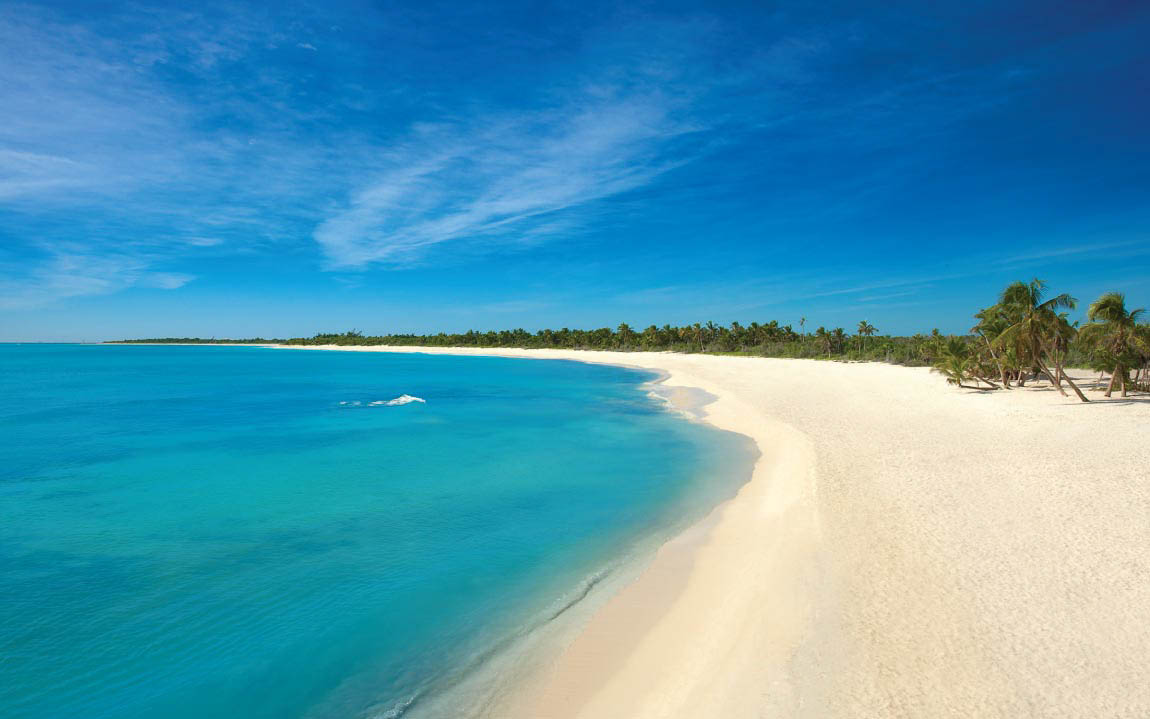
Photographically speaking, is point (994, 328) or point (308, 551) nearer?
point (308, 551)

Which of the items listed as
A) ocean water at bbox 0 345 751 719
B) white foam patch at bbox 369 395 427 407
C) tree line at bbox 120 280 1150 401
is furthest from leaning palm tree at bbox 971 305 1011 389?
white foam patch at bbox 369 395 427 407

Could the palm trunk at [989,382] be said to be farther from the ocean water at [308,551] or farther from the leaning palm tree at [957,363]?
the ocean water at [308,551]

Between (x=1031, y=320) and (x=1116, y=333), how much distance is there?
343 centimetres

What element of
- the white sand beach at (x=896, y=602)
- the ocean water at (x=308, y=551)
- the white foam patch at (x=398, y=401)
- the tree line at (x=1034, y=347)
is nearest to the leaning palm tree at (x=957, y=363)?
the tree line at (x=1034, y=347)

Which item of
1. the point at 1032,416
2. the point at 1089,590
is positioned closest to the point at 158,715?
the point at 1089,590

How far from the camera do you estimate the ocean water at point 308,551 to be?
7.15 metres

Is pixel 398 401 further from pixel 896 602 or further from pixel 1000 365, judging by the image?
pixel 1000 365

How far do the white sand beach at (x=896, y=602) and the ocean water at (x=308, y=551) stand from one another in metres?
1.52

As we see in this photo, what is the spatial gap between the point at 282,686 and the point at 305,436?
2143 cm

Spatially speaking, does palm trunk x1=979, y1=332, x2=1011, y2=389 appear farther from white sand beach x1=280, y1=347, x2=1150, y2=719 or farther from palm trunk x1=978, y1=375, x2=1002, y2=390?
white sand beach x1=280, y1=347, x2=1150, y2=719

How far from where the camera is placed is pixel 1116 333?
23031mm

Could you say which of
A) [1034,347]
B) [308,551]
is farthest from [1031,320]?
[308,551]

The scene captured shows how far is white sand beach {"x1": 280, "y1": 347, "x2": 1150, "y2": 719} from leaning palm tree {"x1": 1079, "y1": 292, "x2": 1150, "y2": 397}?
10.2 m

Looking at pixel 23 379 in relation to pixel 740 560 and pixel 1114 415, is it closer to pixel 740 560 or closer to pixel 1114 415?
pixel 740 560
